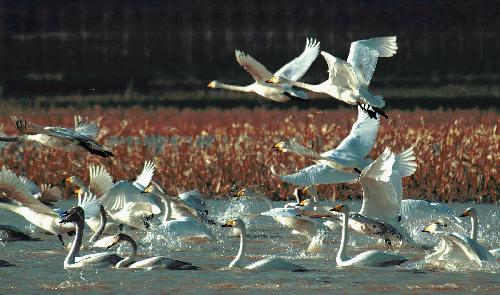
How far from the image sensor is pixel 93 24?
85438mm

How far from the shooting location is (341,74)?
1720 centimetres

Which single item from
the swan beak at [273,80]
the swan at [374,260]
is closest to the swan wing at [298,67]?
the swan beak at [273,80]

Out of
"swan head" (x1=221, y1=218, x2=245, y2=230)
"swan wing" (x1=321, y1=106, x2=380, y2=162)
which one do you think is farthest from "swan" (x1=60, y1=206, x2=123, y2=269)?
"swan wing" (x1=321, y1=106, x2=380, y2=162)

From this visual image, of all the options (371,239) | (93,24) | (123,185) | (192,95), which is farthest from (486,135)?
(93,24)

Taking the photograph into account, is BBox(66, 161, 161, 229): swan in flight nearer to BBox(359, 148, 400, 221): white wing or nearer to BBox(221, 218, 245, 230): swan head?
BBox(221, 218, 245, 230): swan head

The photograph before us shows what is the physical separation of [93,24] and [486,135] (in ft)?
201

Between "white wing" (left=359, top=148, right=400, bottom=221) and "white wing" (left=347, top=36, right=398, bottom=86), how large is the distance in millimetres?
1202

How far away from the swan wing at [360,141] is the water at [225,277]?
1.12m

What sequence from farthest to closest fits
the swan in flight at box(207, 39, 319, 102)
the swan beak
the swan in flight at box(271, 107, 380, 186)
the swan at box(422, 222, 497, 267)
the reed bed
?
the reed bed, the swan in flight at box(271, 107, 380, 186), the swan in flight at box(207, 39, 319, 102), the swan beak, the swan at box(422, 222, 497, 267)

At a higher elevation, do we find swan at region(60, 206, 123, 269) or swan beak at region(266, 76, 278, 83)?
swan beak at region(266, 76, 278, 83)

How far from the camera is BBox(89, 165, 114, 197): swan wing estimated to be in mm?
20016

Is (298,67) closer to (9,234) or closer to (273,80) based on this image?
(273,80)

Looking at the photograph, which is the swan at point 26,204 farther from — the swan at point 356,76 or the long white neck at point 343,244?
the long white neck at point 343,244

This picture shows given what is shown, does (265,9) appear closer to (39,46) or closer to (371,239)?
(39,46)
